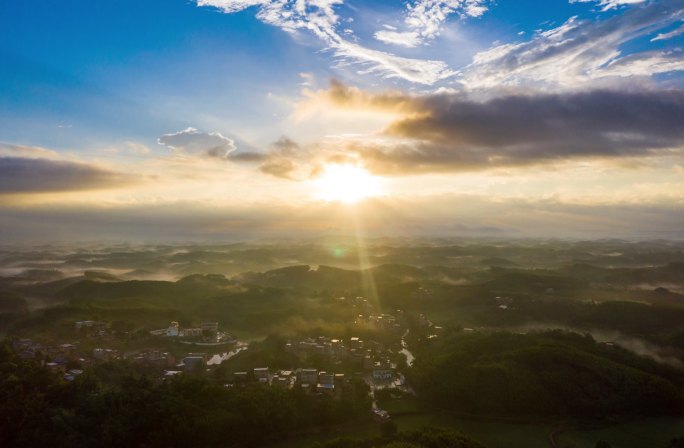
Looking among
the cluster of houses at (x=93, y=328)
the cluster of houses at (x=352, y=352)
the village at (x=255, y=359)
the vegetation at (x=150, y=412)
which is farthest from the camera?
the cluster of houses at (x=93, y=328)

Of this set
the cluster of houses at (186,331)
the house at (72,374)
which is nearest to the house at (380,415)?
the house at (72,374)

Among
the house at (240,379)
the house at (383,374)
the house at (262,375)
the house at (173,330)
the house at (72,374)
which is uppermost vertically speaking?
the house at (72,374)

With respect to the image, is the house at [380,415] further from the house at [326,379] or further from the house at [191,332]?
the house at [191,332]

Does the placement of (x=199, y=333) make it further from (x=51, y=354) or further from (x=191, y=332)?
(x=51, y=354)

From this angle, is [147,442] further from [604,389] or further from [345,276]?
[345,276]

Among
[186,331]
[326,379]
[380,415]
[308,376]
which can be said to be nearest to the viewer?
[380,415]

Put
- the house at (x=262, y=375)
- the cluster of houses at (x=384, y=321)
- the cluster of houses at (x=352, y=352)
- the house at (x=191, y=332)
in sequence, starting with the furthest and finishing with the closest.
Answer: the cluster of houses at (x=384, y=321) < the house at (x=191, y=332) < the cluster of houses at (x=352, y=352) < the house at (x=262, y=375)

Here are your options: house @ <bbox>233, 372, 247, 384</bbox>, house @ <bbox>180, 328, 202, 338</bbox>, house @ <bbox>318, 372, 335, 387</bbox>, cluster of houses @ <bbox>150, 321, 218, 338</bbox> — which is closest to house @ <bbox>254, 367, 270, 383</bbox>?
house @ <bbox>233, 372, 247, 384</bbox>

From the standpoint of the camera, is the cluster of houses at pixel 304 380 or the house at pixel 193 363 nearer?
the cluster of houses at pixel 304 380

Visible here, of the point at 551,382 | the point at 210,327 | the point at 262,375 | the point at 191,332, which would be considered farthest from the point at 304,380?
the point at 210,327

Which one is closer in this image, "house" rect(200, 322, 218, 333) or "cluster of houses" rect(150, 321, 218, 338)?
"cluster of houses" rect(150, 321, 218, 338)

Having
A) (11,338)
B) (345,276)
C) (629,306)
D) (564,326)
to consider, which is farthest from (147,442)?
(345,276)

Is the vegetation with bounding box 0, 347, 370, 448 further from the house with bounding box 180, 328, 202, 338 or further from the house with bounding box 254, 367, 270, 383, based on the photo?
the house with bounding box 180, 328, 202, 338
